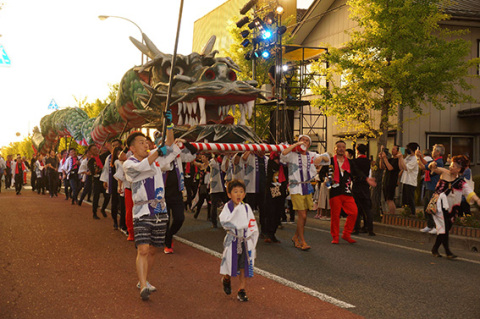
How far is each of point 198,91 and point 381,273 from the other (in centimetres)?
658

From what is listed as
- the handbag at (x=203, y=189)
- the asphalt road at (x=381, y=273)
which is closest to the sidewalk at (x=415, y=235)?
the asphalt road at (x=381, y=273)

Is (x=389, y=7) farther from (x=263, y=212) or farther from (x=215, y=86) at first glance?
(x=263, y=212)

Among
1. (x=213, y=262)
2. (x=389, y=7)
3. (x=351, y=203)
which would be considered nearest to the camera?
(x=213, y=262)

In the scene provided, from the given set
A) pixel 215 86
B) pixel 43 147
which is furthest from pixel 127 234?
pixel 43 147

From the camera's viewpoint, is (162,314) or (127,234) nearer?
(162,314)

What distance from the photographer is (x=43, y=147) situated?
29.8m

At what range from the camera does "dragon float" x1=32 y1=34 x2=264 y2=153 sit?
→ 1239 cm

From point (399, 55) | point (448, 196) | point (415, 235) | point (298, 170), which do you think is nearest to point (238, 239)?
point (298, 170)

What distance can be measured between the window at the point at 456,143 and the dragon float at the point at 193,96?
11765 mm

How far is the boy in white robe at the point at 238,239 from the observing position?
5.88 meters

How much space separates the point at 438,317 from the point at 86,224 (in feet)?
29.6

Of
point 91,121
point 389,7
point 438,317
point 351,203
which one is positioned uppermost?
point 389,7

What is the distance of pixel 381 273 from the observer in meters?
7.39

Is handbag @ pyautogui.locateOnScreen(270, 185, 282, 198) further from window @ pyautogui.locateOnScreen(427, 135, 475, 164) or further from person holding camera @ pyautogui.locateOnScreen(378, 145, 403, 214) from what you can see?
window @ pyautogui.locateOnScreen(427, 135, 475, 164)
